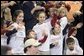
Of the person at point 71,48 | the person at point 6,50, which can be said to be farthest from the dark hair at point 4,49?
the person at point 71,48

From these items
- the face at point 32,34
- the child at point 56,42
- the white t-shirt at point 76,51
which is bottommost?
the white t-shirt at point 76,51

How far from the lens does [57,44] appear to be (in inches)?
98.1

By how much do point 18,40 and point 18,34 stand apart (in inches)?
2.1

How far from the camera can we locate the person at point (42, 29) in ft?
8.15

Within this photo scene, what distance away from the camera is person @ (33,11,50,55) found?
2484mm

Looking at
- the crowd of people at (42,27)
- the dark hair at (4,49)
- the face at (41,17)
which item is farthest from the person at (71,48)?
the dark hair at (4,49)

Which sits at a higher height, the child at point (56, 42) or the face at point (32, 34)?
the face at point (32, 34)

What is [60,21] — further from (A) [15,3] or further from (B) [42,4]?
(A) [15,3]

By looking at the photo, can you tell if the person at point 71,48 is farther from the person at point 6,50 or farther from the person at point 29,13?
the person at point 6,50

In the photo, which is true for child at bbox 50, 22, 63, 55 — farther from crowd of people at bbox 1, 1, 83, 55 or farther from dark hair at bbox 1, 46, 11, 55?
dark hair at bbox 1, 46, 11, 55

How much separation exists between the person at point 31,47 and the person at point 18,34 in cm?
4

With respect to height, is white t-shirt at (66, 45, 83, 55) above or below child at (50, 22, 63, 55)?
below

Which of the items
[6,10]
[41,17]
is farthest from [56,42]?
[6,10]

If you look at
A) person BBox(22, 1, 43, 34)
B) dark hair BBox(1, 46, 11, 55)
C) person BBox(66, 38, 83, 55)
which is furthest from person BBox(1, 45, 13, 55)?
person BBox(66, 38, 83, 55)
